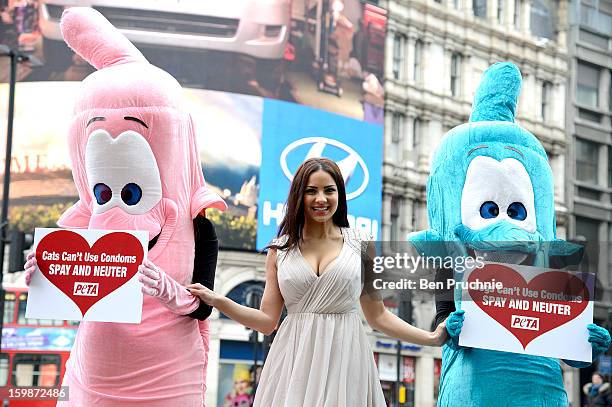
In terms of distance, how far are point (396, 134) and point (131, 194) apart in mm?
27673

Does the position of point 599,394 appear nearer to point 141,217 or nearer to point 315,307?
point 141,217

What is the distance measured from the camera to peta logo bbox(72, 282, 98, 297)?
578cm

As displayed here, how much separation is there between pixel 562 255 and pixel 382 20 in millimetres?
26910

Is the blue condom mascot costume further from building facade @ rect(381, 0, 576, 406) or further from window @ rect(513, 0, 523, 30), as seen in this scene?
window @ rect(513, 0, 523, 30)

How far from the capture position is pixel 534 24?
37656 millimetres

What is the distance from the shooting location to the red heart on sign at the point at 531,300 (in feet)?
18.6

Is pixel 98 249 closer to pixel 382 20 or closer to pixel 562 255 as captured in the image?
pixel 562 255

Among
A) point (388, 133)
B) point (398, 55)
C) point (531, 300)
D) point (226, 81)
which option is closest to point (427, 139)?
point (388, 133)

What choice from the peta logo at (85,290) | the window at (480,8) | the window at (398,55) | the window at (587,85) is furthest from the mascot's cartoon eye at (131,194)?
the window at (587,85)

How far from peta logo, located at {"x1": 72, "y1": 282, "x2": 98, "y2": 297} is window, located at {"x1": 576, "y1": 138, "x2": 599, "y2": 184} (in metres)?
33.2

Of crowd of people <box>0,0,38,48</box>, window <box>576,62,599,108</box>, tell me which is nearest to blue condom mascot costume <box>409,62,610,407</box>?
crowd of people <box>0,0,38,48</box>

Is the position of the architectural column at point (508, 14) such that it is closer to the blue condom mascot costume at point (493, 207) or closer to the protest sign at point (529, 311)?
the blue condom mascot costume at point (493, 207)

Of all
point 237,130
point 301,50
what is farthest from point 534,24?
point 237,130

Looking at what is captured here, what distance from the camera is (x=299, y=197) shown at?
5000 millimetres
